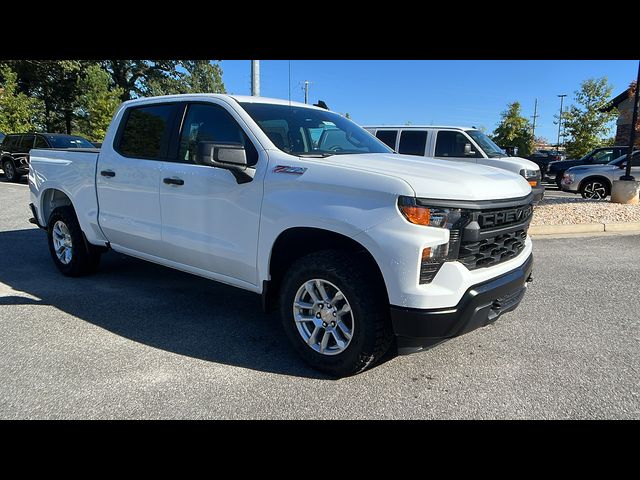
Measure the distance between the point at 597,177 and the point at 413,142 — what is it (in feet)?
19.4

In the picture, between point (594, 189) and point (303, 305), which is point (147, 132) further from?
point (594, 189)

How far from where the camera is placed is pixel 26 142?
1648 cm

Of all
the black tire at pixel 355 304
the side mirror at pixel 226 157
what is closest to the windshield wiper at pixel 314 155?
the side mirror at pixel 226 157

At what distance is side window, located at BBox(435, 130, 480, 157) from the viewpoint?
394 inches

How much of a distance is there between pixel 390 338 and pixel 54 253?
4471 mm

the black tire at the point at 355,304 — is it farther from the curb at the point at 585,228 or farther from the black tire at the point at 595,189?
the black tire at the point at 595,189

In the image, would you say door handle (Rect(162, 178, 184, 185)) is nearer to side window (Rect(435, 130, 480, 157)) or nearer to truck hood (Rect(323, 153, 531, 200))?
truck hood (Rect(323, 153, 531, 200))

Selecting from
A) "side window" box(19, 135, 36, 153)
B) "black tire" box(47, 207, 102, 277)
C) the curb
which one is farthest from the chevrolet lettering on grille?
"side window" box(19, 135, 36, 153)

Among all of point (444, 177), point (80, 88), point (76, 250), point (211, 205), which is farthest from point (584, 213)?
point (80, 88)

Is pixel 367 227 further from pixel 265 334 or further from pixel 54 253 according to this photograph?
pixel 54 253

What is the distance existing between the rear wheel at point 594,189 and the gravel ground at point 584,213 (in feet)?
8.15

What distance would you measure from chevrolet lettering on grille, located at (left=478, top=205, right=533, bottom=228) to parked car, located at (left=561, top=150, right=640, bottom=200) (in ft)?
35.8
